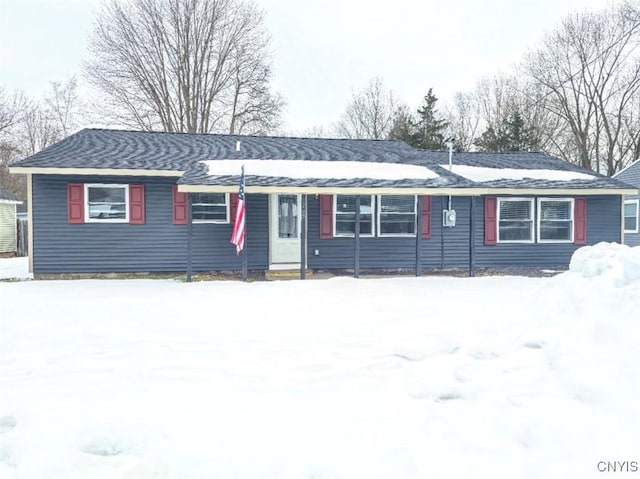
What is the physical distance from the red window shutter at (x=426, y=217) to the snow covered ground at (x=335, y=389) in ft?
18.9

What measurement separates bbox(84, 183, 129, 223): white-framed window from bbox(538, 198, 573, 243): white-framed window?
35.8 feet

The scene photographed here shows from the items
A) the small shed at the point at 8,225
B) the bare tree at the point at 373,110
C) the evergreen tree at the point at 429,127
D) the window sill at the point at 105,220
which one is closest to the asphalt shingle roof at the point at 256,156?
the window sill at the point at 105,220

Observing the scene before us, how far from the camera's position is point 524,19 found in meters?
25.9

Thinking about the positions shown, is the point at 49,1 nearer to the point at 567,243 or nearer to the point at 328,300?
the point at 328,300

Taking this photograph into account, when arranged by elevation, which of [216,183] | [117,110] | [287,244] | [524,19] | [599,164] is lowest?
[287,244]

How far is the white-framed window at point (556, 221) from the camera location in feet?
41.7

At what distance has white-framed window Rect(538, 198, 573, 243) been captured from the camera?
41.7 feet

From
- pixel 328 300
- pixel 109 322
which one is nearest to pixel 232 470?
pixel 109 322

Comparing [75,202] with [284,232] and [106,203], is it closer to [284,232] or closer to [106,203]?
[106,203]

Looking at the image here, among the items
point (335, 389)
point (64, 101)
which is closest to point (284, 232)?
point (335, 389)

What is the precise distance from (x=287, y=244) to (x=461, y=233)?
475 centimetres

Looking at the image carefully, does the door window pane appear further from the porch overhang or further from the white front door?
the porch overhang

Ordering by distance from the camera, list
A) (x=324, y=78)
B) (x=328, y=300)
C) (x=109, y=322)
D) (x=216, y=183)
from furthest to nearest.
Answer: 1. (x=324, y=78)
2. (x=216, y=183)
3. (x=328, y=300)
4. (x=109, y=322)

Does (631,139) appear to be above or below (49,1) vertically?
below
